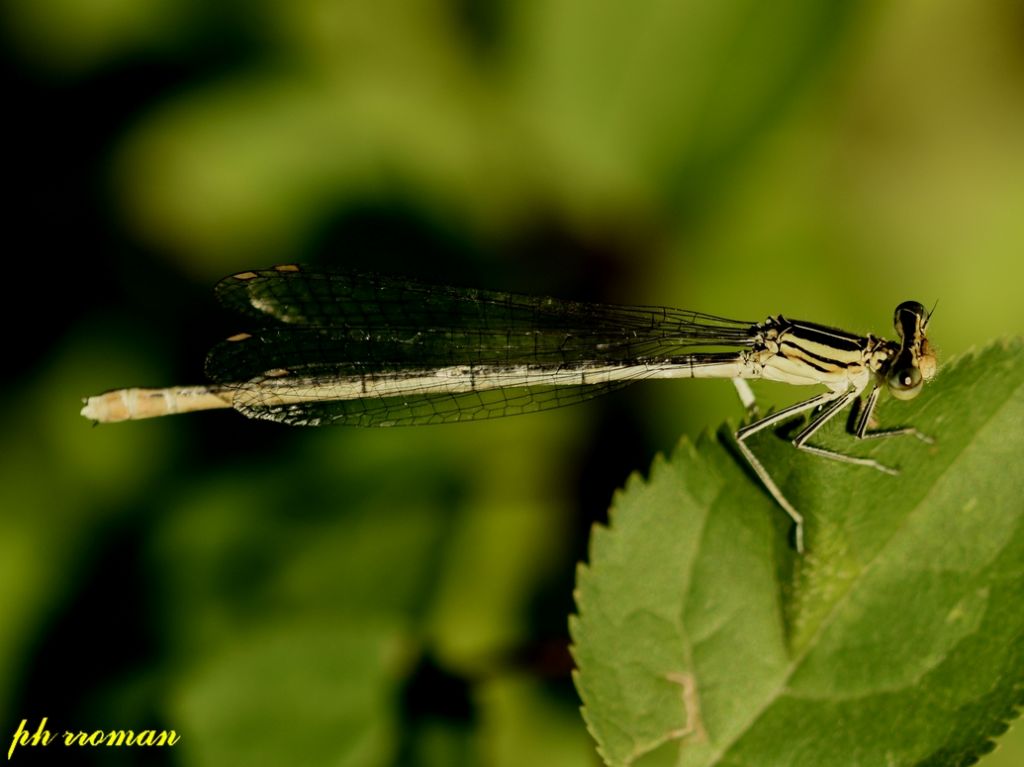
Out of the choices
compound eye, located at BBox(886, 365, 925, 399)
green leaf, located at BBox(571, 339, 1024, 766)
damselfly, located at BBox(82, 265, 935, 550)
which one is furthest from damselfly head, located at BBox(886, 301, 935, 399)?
damselfly, located at BBox(82, 265, 935, 550)

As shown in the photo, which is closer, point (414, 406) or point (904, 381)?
point (904, 381)

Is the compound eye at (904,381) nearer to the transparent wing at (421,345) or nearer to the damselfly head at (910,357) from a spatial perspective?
the damselfly head at (910,357)

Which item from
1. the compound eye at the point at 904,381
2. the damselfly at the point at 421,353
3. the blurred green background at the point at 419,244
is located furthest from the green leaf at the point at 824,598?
the damselfly at the point at 421,353

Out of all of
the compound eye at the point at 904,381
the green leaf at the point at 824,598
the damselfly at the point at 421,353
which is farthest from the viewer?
the damselfly at the point at 421,353

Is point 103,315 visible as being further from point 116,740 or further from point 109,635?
point 116,740

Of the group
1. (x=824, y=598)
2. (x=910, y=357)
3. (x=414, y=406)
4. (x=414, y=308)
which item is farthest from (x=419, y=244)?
(x=824, y=598)

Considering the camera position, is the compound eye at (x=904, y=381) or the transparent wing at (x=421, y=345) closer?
the compound eye at (x=904, y=381)

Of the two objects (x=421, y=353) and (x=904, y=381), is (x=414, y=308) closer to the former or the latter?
(x=421, y=353)
